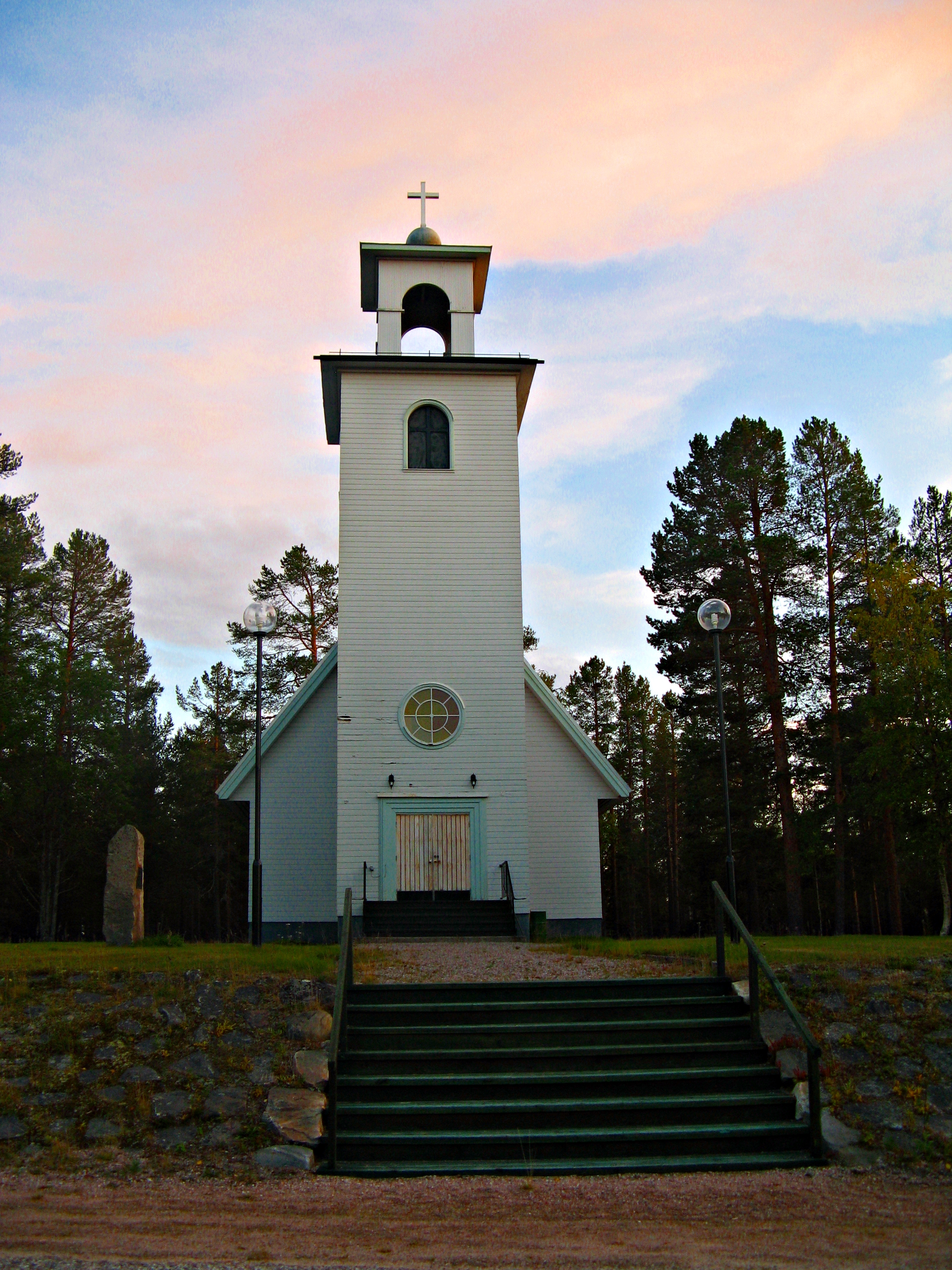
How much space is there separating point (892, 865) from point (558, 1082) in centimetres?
2441

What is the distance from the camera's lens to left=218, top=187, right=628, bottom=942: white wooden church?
17.1 metres

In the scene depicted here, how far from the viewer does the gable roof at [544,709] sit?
1892cm

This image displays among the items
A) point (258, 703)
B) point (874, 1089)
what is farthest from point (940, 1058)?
point (258, 703)

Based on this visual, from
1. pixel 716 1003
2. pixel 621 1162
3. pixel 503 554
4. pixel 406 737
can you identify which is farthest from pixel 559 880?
pixel 621 1162

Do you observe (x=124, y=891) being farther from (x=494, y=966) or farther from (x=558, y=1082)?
(x=558, y=1082)

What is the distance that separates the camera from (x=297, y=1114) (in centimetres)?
748

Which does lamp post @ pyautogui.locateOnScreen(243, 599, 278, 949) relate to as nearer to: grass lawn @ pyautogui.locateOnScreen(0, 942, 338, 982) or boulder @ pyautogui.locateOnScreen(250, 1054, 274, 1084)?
grass lawn @ pyautogui.locateOnScreen(0, 942, 338, 982)

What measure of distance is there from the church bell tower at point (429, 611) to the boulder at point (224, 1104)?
29.0ft

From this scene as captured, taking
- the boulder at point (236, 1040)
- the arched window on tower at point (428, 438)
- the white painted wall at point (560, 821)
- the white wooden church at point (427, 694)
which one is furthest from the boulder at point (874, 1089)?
the arched window on tower at point (428, 438)

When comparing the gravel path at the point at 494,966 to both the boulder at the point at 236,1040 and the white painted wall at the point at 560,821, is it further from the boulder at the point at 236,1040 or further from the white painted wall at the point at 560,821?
the white painted wall at the point at 560,821

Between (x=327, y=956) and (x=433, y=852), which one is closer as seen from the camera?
(x=327, y=956)

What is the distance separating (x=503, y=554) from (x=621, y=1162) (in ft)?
39.2

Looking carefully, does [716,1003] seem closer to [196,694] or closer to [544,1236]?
[544,1236]

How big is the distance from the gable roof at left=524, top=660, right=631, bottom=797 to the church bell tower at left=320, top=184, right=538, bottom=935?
145 cm
